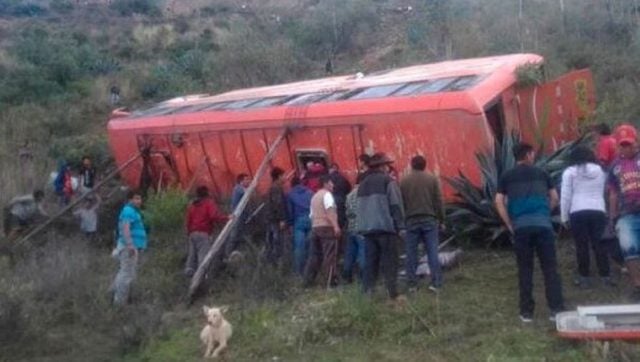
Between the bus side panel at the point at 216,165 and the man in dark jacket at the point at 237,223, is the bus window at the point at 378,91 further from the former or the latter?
the bus side panel at the point at 216,165

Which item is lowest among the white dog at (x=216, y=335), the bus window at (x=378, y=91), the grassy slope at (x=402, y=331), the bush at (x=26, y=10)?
the grassy slope at (x=402, y=331)

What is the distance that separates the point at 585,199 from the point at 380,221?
2.11m

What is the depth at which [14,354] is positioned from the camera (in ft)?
40.9

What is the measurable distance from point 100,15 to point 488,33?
32273 millimetres

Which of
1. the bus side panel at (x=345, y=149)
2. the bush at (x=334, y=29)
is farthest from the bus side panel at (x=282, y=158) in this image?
the bush at (x=334, y=29)

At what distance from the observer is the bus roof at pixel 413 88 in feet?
51.6

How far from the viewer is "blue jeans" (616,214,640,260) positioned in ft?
36.6

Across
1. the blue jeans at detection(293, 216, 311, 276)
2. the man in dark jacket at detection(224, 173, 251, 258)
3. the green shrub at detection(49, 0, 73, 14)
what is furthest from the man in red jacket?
the green shrub at detection(49, 0, 73, 14)

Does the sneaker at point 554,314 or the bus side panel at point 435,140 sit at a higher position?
the bus side panel at point 435,140

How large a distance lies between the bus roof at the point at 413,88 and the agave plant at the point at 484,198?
0.71 m

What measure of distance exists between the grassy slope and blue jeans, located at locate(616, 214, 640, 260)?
71 centimetres

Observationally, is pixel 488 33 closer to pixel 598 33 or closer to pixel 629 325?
pixel 598 33

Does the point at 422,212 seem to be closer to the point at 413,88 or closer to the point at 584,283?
the point at 584,283

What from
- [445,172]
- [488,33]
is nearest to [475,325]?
[445,172]
